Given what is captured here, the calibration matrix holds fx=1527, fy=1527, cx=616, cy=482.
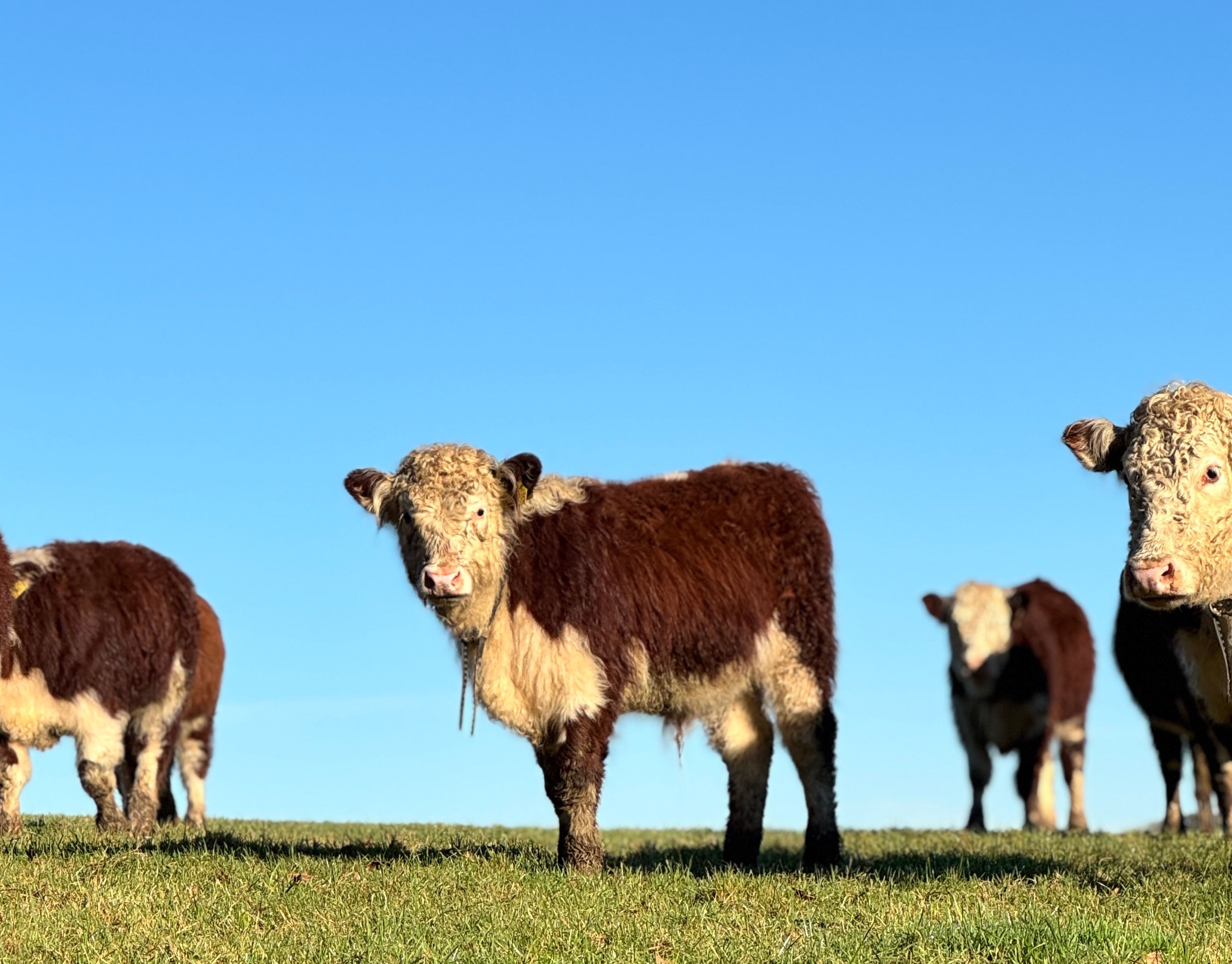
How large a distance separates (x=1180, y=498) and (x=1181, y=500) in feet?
0.05

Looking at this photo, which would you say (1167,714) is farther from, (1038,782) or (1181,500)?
(1181,500)

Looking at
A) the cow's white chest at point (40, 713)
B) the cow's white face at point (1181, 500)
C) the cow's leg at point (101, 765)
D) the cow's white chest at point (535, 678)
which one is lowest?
the cow's leg at point (101, 765)

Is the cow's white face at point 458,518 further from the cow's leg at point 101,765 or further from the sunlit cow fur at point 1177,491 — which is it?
the cow's leg at point 101,765

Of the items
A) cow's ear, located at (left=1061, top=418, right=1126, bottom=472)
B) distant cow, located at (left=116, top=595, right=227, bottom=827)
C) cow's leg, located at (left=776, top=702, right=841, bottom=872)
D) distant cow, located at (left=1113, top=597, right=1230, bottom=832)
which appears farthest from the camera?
distant cow, located at (left=116, top=595, right=227, bottom=827)

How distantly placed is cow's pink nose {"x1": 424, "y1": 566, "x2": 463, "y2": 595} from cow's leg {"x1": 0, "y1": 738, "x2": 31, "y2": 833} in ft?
22.4

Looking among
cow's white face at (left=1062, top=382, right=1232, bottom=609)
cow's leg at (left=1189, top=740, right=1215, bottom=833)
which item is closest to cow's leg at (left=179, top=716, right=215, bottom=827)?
cow's leg at (left=1189, top=740, right=1215, bottom=833)

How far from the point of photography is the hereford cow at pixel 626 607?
1054 cm

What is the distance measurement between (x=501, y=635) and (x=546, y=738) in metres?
0.79

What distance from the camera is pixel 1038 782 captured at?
2148cm

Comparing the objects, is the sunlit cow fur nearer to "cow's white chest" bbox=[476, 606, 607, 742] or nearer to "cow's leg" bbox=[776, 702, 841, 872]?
"cow's leg" bbox=[776, 702, 841, 872]

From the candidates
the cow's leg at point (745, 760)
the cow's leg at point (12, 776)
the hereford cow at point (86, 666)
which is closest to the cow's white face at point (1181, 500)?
the cow's leg at point (745, 760)

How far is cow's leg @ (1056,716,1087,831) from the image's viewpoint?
22000mm

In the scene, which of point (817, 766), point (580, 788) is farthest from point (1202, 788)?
point (580, 788)

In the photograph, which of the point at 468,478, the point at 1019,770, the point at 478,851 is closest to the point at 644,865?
the point at 478,851
